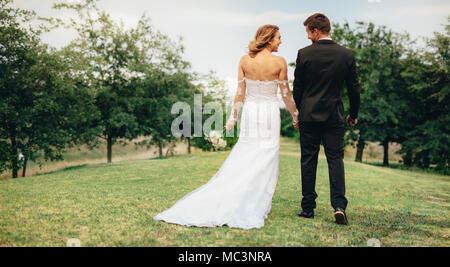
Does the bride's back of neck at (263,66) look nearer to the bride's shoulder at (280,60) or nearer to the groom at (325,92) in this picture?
the bride's shoulder at (280,60)

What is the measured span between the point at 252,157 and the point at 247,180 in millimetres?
340

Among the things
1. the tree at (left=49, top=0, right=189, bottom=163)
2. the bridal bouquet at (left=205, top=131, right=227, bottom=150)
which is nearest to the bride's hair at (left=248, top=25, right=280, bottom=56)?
the bridal bouquet at (left=205, top=131, right=227, bottom=150)

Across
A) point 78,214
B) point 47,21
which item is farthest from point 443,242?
point 47,21

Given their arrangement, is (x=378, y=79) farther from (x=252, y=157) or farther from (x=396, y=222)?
(x=252, y=157)

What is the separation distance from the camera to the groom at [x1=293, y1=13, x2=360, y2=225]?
4242 mm

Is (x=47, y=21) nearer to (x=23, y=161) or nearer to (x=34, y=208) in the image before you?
(x=23, y=161)

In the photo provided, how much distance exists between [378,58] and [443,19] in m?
5.61

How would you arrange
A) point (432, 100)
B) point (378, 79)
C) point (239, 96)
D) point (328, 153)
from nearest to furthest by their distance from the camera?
point (328, 153)
point (239, 96)
point (432, 100)
point (378, 79)

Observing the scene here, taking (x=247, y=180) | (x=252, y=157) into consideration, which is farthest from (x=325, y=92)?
(x=247, y=180)

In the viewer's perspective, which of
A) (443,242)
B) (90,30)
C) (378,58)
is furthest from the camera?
(378,58)

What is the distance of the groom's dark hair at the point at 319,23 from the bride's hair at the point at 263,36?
446mm

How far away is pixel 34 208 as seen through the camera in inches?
197

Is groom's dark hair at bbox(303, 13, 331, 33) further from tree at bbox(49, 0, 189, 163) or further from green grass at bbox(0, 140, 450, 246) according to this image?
tree at bbox(49, 0, 189, 163)

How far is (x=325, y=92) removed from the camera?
4.30 meters
